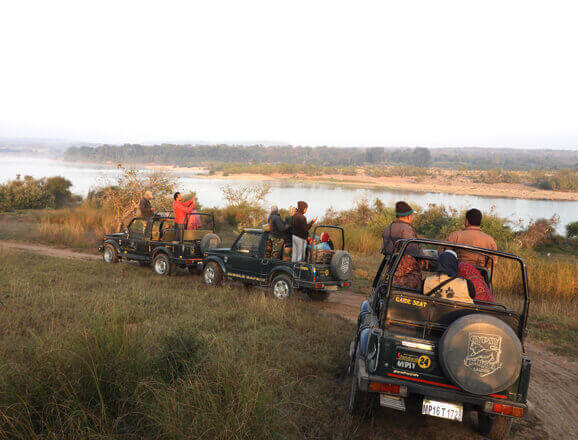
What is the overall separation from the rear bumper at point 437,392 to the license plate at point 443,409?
57 mm

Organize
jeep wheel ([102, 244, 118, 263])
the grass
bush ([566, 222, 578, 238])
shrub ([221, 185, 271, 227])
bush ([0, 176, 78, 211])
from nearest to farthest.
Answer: the grass < jeep wheel ([102, 244, 118, 263]) < shrub ([221, 185, 271, 227]) < bush ([566, 222, 578, 238]) < bush ([0, 176, 78, 211])

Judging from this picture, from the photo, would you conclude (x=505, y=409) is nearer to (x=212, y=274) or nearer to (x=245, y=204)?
(x=212, y=274)

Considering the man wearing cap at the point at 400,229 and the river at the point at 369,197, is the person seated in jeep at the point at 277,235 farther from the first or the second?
the river at the point at 369,197

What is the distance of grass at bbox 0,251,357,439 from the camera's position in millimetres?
3197

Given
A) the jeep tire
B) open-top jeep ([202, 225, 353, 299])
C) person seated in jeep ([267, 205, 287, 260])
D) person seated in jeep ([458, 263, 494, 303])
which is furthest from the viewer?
person seated in jeep ([267, 205, 287, 260])

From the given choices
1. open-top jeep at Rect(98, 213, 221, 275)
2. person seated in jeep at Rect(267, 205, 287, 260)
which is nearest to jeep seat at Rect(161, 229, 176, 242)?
open-top jeep at Rect(98, 213, 221, 275)

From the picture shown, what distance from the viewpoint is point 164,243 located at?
11984mm

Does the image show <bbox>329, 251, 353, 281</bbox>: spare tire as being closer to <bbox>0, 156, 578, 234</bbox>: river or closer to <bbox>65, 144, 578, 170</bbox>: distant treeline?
<bbox>0, 156, 578, 234</bbox>: river

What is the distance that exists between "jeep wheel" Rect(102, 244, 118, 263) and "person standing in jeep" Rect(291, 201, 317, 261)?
672 centimetres

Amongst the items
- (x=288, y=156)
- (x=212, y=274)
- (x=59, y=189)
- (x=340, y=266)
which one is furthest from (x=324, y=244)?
(x=288, y=156)

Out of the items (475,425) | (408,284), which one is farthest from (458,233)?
(475,425)

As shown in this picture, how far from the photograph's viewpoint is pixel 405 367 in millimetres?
3889

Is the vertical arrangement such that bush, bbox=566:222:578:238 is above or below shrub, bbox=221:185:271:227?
below

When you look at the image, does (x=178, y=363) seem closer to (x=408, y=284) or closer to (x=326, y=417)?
(x=326, y=417)
